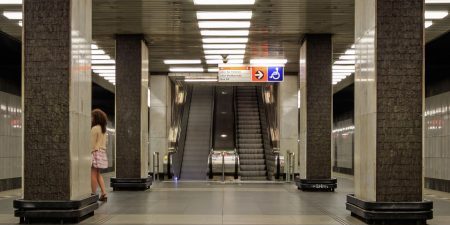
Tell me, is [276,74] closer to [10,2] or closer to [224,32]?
[224,32]

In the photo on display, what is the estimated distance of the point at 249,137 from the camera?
27719 millimetres

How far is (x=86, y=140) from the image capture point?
933cm

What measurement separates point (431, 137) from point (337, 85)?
30.0 ft

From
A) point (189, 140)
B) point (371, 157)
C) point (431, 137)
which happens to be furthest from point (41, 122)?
point (189, 140)

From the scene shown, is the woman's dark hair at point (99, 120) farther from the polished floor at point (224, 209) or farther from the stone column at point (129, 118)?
the stone column at point (129, 118)

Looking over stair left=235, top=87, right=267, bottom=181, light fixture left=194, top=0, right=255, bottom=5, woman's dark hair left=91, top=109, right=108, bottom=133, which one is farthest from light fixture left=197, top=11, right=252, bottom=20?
stair left=235, top=87, right=267, bottom=181

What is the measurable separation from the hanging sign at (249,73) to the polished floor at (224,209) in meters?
5.79

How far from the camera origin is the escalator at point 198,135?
2465 centimetres

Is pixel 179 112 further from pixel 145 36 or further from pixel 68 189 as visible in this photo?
pixel 68 189

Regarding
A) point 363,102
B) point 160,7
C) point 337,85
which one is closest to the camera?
point 363,102

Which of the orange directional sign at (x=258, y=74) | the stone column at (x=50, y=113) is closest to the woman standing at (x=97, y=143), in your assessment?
the stone column at (x=50, y=113)

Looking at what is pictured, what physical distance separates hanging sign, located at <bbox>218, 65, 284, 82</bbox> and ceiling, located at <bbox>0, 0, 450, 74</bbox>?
0.55 m

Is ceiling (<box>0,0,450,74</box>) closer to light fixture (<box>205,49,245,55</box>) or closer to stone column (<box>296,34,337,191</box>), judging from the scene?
light fixture (<box>205,49,245,55</box>)

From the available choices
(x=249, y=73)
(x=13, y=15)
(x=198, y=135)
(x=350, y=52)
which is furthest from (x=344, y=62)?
(x=13, y=15)
